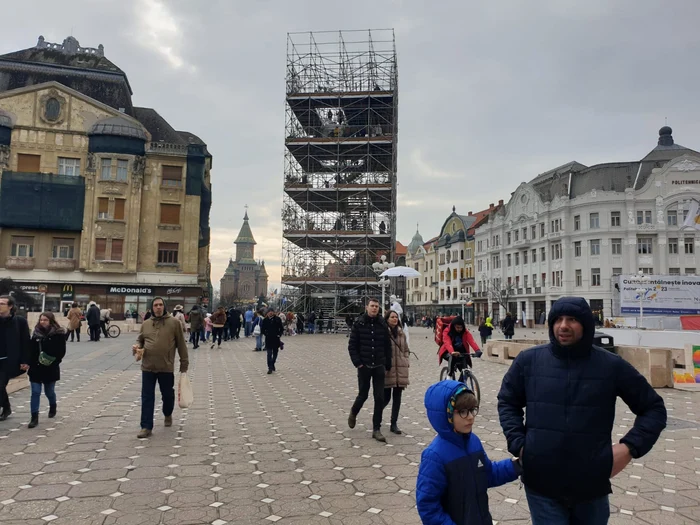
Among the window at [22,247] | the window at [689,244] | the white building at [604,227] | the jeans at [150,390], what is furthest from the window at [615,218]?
the jeans at [150,390]

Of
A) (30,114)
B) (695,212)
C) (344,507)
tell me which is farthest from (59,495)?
(30,114)

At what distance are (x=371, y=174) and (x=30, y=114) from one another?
29.0 m

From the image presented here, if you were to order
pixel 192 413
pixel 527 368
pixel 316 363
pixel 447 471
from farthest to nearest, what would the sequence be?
pixel 316 363
pixel 192 413
pixel 527 368
pixel 447 471

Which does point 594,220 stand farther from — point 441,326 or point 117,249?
point 441,326

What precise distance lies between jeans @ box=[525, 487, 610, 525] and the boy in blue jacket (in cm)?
20

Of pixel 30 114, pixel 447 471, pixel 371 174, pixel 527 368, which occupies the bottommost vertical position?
pixel 447 471

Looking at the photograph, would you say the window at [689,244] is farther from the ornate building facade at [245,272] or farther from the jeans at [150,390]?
the ornate building facade at [245,272]

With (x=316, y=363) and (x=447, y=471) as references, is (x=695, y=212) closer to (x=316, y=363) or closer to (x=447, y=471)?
(x=316, y=363)

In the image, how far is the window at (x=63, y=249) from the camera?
43906 millimetres

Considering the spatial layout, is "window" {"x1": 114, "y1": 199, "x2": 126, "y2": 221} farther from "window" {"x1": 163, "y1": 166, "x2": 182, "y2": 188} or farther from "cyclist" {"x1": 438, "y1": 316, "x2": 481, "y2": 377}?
"cyclist" {"x1": 438, "y1": 316, "x2": 481, "y2": 377}

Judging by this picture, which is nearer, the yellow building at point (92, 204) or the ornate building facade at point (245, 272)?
the yellow building at point (92, 204)

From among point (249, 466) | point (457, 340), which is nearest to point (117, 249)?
point (457, 340)

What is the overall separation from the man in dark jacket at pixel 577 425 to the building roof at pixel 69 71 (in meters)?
54.5

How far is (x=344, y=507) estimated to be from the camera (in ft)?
15.7
